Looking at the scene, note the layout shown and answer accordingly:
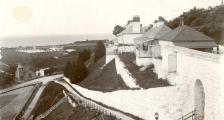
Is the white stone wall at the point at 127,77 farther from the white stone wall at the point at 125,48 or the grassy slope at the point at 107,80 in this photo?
the white stone wall at the point at 125,48

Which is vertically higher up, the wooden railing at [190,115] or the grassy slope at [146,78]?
the grassy slope at [146,78]

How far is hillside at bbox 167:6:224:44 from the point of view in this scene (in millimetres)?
37094

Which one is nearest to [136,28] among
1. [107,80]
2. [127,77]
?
[107,80]

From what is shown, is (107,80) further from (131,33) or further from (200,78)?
(200,78)

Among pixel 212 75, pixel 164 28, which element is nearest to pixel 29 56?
pixel 164 28

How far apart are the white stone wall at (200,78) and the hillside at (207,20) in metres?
16.7

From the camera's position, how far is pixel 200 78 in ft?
52.4

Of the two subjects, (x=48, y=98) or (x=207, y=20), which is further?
(x=207, y=20)

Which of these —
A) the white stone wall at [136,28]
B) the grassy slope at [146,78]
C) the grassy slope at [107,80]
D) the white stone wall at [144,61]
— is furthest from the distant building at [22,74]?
the white stone wall at [144,61]

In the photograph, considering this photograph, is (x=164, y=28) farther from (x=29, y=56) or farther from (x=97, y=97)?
(x=29, y=56)

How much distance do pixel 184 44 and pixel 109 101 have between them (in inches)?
264

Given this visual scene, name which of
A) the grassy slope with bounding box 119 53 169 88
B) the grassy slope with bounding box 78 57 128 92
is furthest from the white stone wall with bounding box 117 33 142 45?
the grassy slope with bounding box 119 53 169 88

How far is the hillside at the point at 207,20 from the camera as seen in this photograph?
37.1m

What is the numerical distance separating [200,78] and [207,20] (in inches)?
1173
